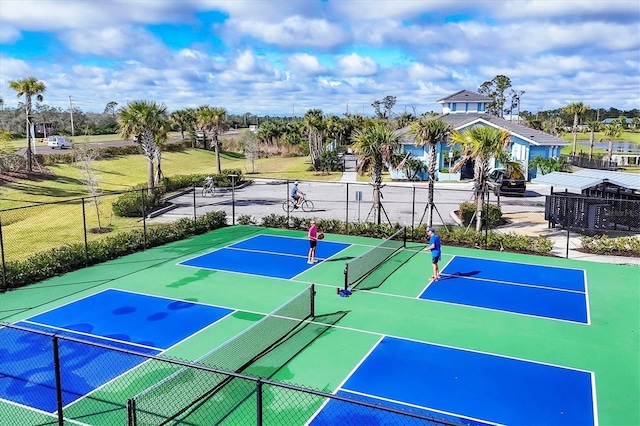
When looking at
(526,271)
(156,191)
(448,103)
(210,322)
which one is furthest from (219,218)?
(448,103)

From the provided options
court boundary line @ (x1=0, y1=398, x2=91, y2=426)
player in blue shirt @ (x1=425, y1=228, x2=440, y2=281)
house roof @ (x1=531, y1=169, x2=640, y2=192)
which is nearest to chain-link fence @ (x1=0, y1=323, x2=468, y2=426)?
court boundary line @ (x1=0, y1=398, x2=91, y2=426)

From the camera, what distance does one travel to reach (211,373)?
10070 millimetres

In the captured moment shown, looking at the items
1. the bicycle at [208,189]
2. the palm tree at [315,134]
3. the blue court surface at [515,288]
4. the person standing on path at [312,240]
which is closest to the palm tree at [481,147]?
the blue court surface at [515,288]

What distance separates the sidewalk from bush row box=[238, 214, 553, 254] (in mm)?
945

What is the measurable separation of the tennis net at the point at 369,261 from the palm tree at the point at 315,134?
31240 millimetres

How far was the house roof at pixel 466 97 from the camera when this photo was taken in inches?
2087

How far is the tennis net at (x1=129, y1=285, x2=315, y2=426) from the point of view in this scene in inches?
341

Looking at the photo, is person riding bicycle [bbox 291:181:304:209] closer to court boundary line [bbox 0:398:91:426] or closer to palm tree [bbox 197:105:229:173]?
palm tree [bbox 197:105:229:173]

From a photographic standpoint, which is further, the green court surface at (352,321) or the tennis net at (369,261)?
the tennis net at (369,261)

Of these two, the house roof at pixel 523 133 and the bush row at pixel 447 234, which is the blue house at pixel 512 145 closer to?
the house roof at pixel 523 133

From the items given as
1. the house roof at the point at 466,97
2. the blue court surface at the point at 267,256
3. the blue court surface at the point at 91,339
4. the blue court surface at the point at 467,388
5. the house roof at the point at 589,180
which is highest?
the house roof at the point at 466,97

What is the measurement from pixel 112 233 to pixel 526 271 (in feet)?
58.4

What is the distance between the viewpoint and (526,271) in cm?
1819

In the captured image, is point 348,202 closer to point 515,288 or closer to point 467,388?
point 515,288
